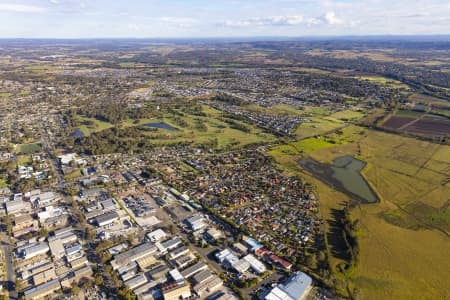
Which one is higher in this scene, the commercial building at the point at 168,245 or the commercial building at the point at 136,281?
the commercial building at the point at 168,245

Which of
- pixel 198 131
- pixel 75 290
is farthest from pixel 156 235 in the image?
pixel 198 131

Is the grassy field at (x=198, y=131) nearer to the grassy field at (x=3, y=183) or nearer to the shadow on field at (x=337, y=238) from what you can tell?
the grassy field at (x=3, y=183)

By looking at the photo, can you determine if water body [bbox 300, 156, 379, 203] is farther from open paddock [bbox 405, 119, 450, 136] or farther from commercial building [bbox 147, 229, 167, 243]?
commercial building [bbox 147, 229, 167, 243]

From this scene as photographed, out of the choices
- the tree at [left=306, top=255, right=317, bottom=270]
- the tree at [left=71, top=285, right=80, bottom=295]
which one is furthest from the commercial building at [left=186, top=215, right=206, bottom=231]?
the tree at [left=71, top=285, right=80, bottom=295]

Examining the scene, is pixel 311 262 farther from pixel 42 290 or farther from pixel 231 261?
pixel 42 290

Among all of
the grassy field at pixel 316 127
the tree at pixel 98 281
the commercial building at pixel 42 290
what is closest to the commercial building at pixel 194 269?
the tree at pixel 98 281
